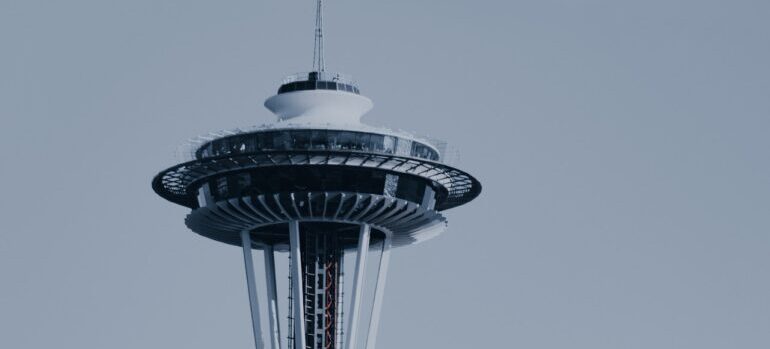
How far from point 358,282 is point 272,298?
8.03 meters

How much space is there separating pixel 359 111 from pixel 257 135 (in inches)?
436

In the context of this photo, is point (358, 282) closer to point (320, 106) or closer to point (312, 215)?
point (312, 215)

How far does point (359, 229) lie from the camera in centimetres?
17950

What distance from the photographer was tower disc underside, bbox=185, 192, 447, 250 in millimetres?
173875

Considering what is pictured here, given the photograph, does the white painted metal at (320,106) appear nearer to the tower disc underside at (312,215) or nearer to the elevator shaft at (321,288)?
the tower disc underside at (312,215)

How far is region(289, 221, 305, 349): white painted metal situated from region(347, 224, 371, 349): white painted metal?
4.03 meters

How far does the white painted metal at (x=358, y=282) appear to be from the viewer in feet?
584

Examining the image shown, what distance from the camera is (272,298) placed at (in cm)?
18300

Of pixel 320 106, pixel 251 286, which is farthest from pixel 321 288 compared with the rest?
pixel 320 106

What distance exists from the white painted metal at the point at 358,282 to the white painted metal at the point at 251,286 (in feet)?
26.4

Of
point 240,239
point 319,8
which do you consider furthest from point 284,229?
point 319,8

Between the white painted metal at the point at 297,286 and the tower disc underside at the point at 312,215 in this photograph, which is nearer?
the tower disc underside at the point at 312,215

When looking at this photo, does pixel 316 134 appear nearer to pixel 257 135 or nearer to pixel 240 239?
pixel 257 135

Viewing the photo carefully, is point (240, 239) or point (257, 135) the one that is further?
point (240, 239)
